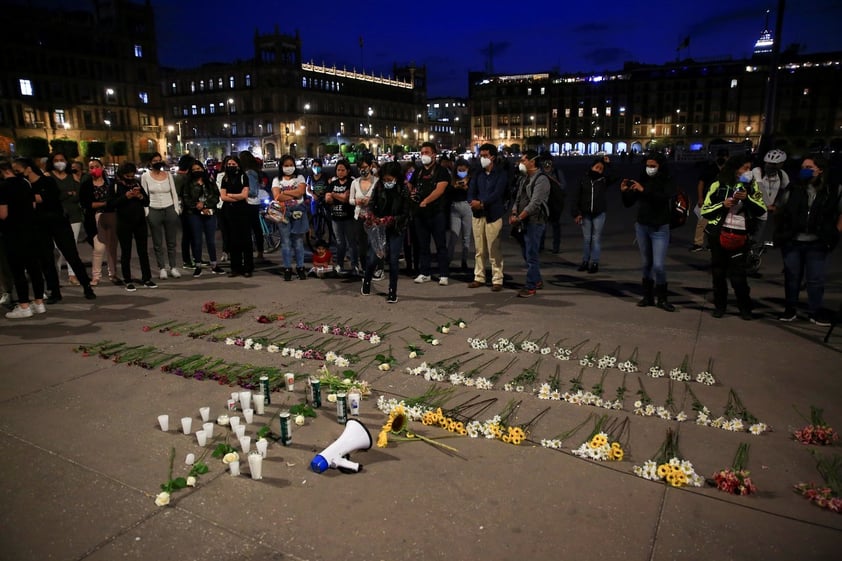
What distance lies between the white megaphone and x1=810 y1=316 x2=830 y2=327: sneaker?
592 cm

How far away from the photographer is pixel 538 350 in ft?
20.5

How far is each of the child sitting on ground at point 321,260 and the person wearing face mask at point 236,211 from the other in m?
1.23

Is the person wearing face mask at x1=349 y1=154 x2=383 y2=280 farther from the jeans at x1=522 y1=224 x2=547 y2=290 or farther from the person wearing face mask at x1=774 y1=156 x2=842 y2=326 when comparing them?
the person wearing face mask at x1=774 y1=156 x2=842 y2=326

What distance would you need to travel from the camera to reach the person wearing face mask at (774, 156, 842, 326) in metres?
6.79

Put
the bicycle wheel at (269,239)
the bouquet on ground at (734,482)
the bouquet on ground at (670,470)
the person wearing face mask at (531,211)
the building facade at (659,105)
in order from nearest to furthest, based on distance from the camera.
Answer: the bouquet on ground at (734,482) < the bouquet on ground at (670,470) < the person wearing face mask at (531,211) < the bicycle wheel at (269,239) < the building facade at (659,105)

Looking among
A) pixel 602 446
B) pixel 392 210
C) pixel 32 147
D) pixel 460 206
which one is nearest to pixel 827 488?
pixel 602 446

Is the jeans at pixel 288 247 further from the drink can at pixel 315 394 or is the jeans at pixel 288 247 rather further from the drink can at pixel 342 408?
the drink can at pixel 342 408

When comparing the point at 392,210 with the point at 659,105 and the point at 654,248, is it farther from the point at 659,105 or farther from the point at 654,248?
the point at 659,105

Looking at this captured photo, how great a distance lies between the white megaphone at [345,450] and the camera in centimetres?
388

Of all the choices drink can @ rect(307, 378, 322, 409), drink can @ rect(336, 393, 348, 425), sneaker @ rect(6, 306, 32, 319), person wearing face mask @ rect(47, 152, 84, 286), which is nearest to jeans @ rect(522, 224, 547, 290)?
drink can @ rect(307, 378, 322, 409)

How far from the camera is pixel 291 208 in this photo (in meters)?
9.90

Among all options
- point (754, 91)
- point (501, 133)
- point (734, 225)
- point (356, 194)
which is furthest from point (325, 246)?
point (501, 133)

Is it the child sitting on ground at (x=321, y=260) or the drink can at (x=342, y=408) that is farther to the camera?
the child sitting on ground at (x=321, y=260)

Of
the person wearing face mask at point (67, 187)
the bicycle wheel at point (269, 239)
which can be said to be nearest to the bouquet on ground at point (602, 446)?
the person wearing face mask at point (67, 187)
